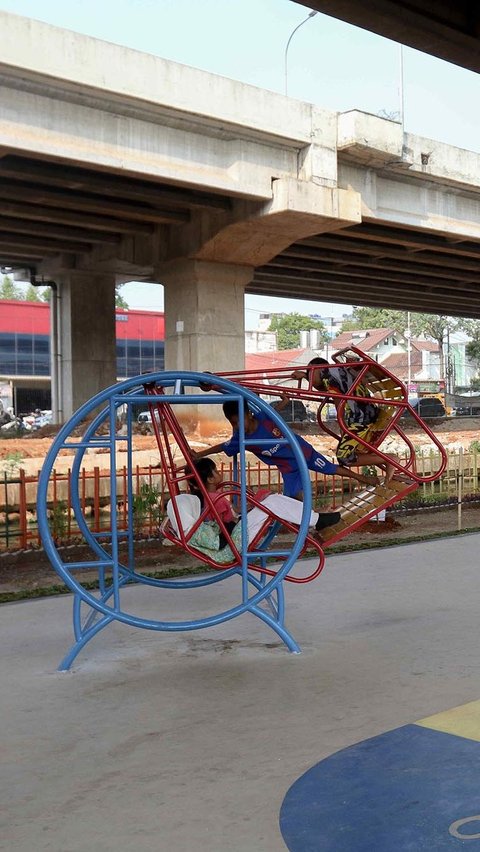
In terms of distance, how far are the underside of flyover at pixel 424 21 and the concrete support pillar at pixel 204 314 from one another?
1675 cm

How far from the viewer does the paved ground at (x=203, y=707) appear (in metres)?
3.66

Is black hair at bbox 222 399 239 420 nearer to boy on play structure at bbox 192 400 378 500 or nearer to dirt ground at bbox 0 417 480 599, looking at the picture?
boy on play structure at bbox 192 400 378 500

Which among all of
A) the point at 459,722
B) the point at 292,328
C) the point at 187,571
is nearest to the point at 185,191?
the point at 187,571

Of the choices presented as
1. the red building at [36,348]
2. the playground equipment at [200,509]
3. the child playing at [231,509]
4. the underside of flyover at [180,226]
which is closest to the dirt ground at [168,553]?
the playground equipment at [200,509]

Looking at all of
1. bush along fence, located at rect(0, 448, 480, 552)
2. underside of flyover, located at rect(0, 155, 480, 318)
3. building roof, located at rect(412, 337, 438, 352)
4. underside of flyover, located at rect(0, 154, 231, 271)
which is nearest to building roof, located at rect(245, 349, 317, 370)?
building roof, located at rect(412, 337, 438, 352)

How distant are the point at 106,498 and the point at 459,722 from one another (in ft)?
29.1

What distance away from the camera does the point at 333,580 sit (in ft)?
28.8

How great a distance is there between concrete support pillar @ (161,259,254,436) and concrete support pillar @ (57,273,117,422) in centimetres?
559

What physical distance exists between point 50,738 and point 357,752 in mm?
1554

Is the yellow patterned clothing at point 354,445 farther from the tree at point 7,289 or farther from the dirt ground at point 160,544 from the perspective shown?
the tree at point 7,289

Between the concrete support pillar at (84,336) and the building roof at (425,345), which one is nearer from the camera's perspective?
the concrete support pillar at (84,336)

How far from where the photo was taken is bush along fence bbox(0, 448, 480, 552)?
10.8 metres

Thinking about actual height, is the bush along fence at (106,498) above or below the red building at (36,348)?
below

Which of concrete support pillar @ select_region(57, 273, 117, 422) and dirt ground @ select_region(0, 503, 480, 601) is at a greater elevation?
concrete support pillar @ select_region(57, 273, 117, 422)
